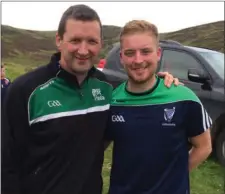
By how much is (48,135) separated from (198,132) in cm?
94

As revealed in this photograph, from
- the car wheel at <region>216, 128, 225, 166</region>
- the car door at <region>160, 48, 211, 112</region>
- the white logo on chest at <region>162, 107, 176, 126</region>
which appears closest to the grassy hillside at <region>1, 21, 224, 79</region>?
the car door at <region>160, 48, 211, 112</region>

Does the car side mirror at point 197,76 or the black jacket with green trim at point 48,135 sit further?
the car side mirror at point 197,76

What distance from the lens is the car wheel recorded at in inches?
272

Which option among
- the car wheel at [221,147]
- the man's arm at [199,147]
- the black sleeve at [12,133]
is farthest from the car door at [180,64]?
the black sleeve at [12,133]

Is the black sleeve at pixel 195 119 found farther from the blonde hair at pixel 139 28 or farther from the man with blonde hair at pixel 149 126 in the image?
A: the blonde hair at pixel 139 28

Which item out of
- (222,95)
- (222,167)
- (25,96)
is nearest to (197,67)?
(222,95)

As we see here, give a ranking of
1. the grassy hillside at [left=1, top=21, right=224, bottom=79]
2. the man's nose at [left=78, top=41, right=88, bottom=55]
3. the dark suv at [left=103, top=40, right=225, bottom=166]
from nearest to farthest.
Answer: the man's nose at [left=78, top=41, right=88, bottom=55], the dark suv at [left=103, top=40, right=225, bottom=166], the grassy hillside at [left=1, top=21, right=224, bottom=79]

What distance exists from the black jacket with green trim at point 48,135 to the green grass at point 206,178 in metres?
3.03

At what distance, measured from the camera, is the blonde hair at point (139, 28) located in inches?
104

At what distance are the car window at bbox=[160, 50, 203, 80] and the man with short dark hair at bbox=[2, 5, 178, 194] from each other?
4975 millimetres

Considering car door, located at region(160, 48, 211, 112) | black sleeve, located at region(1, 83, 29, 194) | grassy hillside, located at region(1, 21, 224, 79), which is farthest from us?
grassy hillside, located at region(1, 21, 224, 79)

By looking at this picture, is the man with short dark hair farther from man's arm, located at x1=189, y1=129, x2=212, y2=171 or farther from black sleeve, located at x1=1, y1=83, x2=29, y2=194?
man's arm, located at x1=189, y1=129, x2=212, y2=171

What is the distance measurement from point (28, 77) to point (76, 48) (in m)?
0.32

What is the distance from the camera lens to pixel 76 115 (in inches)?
95.7
